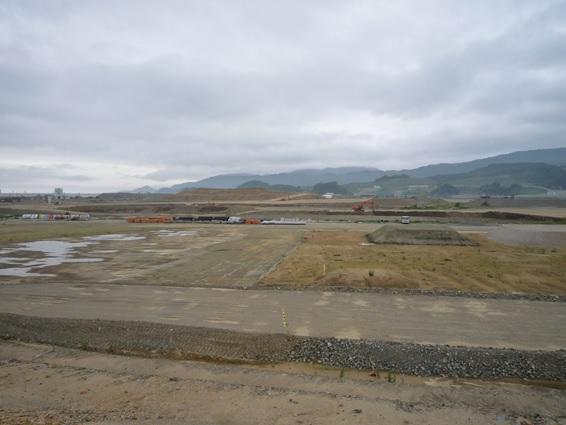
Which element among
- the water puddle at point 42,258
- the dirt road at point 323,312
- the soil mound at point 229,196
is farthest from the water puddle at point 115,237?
the soil mound at point 229,196

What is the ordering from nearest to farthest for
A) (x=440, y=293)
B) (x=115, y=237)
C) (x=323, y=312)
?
(x=323, y=312) < (x=440, y=293) < (x=115, y=237)

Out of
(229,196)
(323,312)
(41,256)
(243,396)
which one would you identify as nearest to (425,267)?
(323,312)

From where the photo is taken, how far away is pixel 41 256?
30109 mm

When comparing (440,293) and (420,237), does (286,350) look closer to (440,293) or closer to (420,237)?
(440,293)

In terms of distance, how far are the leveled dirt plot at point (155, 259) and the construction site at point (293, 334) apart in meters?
0.27

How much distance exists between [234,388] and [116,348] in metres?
4.78

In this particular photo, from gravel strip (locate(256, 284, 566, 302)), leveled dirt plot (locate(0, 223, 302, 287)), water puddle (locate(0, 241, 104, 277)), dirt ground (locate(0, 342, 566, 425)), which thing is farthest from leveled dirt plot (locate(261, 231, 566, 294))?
water puddle (locate(0, 241, 104, 277))

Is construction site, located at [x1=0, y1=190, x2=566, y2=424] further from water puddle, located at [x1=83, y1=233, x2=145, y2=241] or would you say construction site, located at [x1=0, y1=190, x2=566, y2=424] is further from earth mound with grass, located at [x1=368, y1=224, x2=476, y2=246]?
water puddle, located at [x1=83, y1=233, x2=145, y2=241]

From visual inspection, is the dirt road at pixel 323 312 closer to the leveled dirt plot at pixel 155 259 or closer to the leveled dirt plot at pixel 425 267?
the leveled dirt plot at pixel 425 267

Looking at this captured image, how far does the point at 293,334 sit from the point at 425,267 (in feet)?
47.2

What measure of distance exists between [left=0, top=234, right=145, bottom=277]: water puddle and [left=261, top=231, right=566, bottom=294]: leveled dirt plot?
1483 centimetres

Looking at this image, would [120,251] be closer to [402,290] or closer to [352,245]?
[352,245]

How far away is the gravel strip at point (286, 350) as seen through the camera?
10844 millimetres

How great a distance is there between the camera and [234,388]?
9.70m
